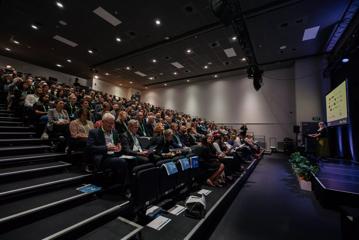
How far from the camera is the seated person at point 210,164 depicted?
3338 mm

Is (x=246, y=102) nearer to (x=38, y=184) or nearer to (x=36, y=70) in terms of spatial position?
(x=38, y=184)

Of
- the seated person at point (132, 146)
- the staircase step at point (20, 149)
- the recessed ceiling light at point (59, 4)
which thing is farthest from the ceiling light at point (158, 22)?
the staircase step at point (20, 149)

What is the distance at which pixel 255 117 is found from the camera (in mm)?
9945

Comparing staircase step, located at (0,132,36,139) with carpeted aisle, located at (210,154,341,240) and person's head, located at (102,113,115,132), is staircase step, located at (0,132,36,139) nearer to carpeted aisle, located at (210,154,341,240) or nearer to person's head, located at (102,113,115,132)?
person's head, located at (102,113,115,132)

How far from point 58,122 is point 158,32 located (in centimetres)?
487

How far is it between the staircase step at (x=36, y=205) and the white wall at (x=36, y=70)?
10729mm

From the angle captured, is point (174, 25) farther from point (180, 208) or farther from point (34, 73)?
point (34, 73)

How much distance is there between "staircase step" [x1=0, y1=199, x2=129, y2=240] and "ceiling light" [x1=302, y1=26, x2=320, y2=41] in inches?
301

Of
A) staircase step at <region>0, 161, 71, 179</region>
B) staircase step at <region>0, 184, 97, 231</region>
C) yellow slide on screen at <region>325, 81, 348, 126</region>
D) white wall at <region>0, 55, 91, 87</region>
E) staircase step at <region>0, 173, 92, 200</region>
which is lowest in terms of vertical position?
staircase step at <region>0, 184, 97, 231</region>

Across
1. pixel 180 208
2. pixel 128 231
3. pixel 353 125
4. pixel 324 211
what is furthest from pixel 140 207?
pixel 353 125

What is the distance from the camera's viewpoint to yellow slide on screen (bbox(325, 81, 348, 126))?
452 centimetres

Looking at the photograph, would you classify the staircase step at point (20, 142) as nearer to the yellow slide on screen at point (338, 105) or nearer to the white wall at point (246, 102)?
the yellow slide on screen at point (338, 105)

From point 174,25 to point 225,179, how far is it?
525 centimetres

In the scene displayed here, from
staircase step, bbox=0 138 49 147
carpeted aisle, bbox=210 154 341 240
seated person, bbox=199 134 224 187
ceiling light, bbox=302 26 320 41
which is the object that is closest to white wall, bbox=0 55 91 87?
staircase step, bbox=0 138 49 147
